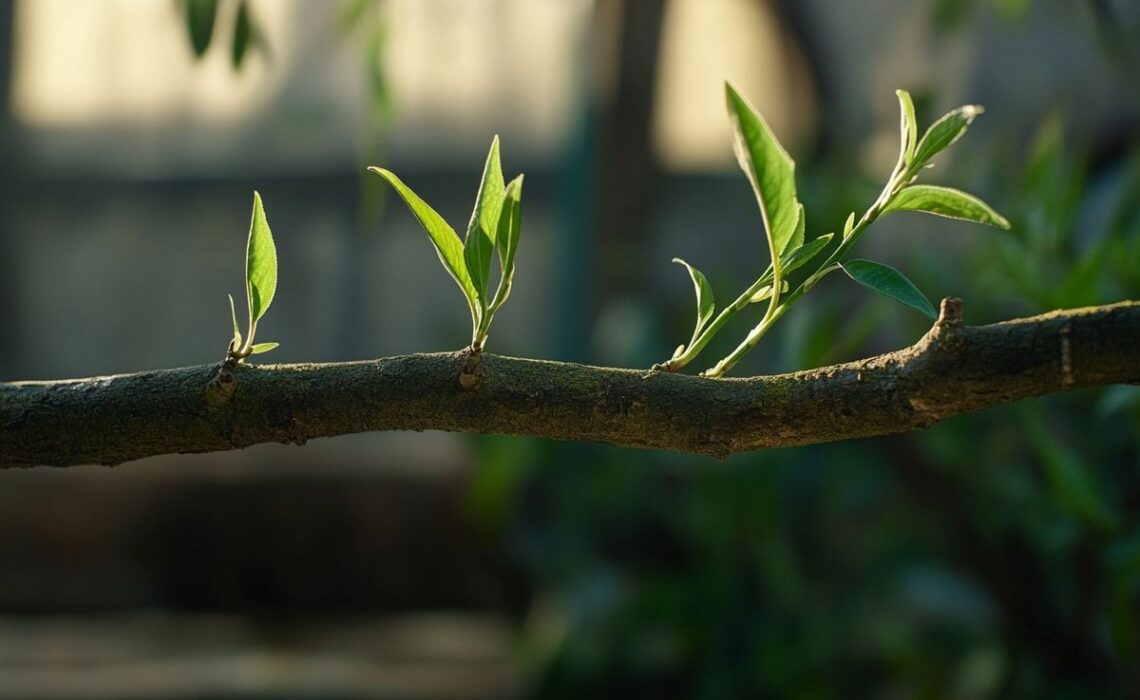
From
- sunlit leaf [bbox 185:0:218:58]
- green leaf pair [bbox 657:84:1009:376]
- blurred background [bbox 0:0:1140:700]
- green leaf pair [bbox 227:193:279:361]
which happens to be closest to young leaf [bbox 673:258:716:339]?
green leaf pair [bbox 657:84:1009:376]

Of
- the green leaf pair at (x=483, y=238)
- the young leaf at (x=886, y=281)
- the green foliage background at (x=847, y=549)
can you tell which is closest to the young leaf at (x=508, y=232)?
the green leaf pair at (x=483, y=238)

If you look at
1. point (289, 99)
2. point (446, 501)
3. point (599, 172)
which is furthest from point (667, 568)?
point (289, 99)

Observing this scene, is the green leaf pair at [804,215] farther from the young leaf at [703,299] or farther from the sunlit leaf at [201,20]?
the sunlit leaf at [201,20]

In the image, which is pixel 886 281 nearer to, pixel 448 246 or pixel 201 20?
pixel 448 246

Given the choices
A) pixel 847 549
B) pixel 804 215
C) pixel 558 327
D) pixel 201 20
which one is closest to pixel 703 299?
pixel 804 215

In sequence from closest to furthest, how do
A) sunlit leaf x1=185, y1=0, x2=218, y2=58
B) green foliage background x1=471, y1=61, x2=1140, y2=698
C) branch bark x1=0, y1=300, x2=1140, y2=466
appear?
branch bark x1=0, y1=300, x2=1140, y2=466
sunlit leaf x1=185, y1=0, x2=218, y2=58
green foliage background x1=471, y1=61, x2=1140, y2=698

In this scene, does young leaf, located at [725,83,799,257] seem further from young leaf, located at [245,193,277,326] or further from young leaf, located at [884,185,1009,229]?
young leaf, located at [245,193,277,326]

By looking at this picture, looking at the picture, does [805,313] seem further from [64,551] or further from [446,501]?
[64,551]
